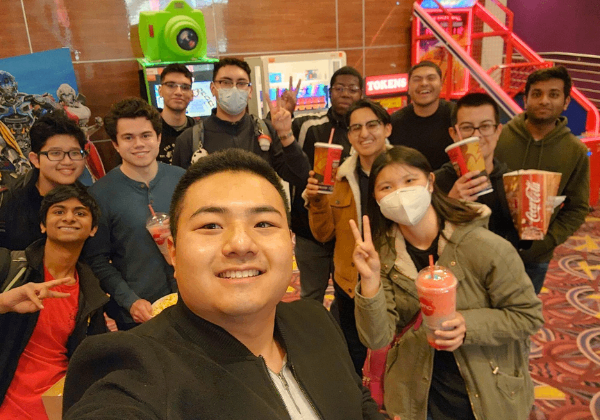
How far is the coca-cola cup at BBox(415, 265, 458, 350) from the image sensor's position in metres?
1.29

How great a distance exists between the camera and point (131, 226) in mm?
1871

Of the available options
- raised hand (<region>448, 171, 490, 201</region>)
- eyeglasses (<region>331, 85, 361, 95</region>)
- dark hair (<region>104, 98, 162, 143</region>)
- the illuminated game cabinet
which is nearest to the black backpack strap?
dark hair (<region>104, 98, 162, 143</region>)

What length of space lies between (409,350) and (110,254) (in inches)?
53.4

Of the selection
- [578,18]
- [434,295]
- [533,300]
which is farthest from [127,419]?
[578,18]

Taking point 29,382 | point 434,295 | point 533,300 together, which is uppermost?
point 434,295

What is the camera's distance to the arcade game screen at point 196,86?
4410 millimetres

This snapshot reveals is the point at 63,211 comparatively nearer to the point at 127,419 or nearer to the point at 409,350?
the point at 127,419

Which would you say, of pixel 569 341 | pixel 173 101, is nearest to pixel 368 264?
pixel 173 101

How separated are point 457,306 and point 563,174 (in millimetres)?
1360

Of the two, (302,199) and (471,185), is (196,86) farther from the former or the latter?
(471,185)

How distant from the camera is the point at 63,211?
1.77 metres

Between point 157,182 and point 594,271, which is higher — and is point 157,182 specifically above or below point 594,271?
above

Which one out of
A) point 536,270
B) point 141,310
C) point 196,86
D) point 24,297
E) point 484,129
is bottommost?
point 536,270

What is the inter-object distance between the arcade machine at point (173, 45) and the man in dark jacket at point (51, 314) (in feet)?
9.46
